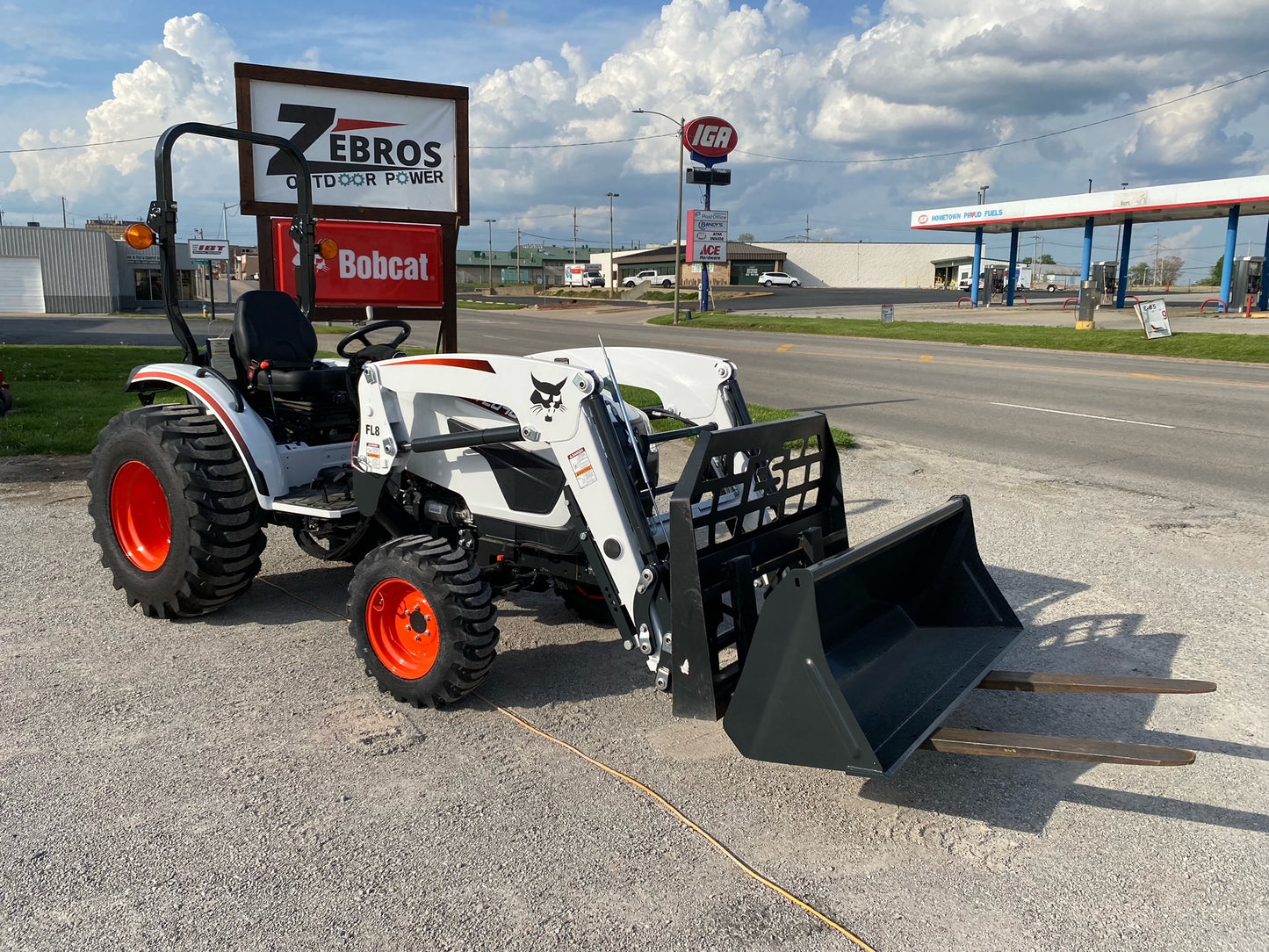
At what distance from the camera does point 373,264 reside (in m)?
10.6

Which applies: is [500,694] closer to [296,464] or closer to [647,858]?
[647,858]

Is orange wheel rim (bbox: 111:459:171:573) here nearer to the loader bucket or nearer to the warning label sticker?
the warning label sticker

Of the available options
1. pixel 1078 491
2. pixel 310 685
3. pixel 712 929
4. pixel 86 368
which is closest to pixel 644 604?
pixel 712 929

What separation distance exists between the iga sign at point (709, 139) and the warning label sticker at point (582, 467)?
36521 millimetres

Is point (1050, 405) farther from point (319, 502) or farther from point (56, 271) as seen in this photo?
point (56, 271)

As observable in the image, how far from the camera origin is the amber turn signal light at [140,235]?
4.83 metres

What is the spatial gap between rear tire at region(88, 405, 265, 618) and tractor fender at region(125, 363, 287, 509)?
9 cm

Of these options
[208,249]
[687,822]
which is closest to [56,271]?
[208,249]

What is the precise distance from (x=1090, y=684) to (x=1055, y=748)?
2.18 feet

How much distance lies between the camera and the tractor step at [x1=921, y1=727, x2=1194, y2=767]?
326 centimetres

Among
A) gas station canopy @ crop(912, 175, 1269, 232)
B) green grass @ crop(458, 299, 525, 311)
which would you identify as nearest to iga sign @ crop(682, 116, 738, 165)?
gas station canopy @ crop(912, 175, 1269, 232)

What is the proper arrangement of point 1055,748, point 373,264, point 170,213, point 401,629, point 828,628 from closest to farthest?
point 1055,748 → point 828,628 → point 401,629 → point 170,213 → point 373,264

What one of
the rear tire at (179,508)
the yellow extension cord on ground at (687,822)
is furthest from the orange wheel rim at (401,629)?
the rear tire at (179,508)

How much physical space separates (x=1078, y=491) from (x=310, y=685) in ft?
21.9
